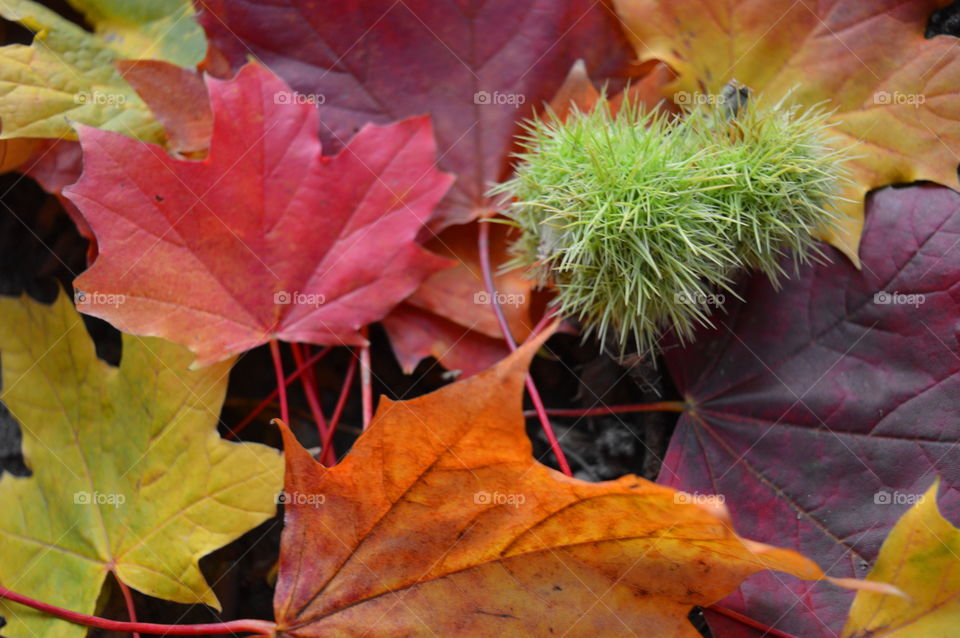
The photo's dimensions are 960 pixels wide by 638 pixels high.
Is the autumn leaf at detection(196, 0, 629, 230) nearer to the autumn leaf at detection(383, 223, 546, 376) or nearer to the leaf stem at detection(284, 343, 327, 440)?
the autumn leaf at detection(383, 223, 546, 376)

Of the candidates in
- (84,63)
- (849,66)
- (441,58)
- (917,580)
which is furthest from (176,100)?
(917,580)

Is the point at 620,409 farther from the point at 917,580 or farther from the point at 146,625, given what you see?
the point at 146,625

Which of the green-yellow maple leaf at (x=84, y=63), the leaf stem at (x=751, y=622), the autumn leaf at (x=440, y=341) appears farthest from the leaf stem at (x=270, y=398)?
the leaf stem at (x=751, y=622)

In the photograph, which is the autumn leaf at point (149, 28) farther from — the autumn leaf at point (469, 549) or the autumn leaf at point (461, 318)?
the autumn leaf at point (469, 549)

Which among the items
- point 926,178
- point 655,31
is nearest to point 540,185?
point 655,31

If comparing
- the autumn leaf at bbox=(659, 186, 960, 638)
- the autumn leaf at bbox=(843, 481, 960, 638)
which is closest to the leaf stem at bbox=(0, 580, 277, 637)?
the autumn leaf at bbox=(659, 186, 960, 638)
